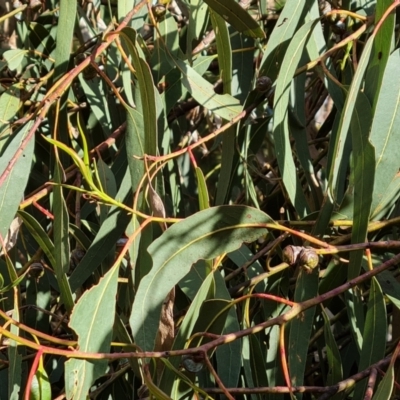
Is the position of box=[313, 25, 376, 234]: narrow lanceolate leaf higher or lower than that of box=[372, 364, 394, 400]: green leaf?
higher

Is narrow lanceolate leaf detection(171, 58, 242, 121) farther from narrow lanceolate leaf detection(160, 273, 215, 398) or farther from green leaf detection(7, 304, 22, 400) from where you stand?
green leaf detection(7, 304, 22, 400)

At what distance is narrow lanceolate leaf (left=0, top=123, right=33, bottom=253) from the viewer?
128 centimetres

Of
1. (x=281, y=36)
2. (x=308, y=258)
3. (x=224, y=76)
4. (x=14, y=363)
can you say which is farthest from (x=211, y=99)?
(x=14, y=363)

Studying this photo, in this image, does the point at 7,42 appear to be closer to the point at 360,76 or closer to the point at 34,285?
the point at 34,285

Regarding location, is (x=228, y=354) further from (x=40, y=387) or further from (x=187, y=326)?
(x=40, y=387)

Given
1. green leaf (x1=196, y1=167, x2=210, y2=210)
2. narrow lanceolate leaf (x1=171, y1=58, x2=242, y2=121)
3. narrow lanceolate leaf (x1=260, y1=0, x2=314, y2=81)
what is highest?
narrow lanceolate leaf (x1=260, y1=0, x2=314, y2=81)

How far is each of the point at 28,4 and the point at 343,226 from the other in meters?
0.85

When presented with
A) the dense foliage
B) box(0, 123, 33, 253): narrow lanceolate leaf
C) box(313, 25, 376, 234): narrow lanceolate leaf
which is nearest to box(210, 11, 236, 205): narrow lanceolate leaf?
the dense foliage

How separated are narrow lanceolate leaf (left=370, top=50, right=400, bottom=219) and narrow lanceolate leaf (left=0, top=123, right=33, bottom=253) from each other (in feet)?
1.84

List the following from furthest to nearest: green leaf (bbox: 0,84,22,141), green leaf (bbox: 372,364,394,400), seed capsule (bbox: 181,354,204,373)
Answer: green leaf (bbox: 0,84,22,141), seed capsule (bbox: 181,354,204,373), green leaf (bbox: 372,364,394,400)

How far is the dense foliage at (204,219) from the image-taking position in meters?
1.11

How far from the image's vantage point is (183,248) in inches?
44.9

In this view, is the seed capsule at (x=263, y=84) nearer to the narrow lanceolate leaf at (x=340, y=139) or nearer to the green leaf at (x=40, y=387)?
the narrow lanceolate leaf at (x=340, y=139)

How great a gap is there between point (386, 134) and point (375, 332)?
0.30 metres
